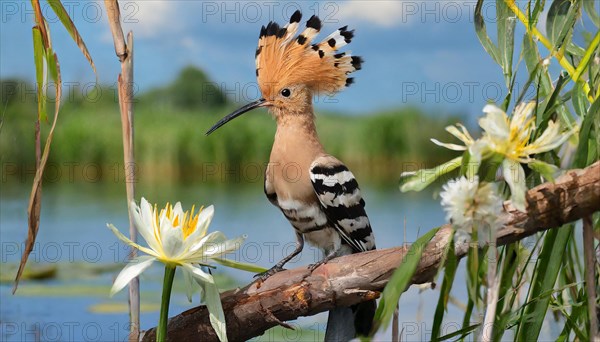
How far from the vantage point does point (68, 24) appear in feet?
6.06

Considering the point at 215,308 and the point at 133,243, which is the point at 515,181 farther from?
the point at 133,243

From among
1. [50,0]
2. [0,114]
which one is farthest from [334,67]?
[0,114]

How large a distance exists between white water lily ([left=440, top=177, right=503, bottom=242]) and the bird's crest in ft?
2.70

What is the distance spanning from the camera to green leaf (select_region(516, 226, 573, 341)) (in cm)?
171

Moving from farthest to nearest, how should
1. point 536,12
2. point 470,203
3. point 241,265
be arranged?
point 241,265
point 536,12
point 470,203

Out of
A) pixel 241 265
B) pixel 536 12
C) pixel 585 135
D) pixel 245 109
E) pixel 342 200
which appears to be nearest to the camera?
pixel 585 135

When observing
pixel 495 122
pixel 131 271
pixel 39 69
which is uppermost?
pixel 39 69

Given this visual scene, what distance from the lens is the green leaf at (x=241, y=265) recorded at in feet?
5.71

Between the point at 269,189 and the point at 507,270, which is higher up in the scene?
the point at 269,189

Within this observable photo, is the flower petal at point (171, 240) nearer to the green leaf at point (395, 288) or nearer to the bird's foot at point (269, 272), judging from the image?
the bird's foot at point (269, 272)

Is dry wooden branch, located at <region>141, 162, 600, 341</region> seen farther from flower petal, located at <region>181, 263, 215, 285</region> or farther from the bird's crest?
the bird's crest

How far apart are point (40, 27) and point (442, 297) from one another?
1176 mm

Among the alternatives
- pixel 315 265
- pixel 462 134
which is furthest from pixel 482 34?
pixel 315 265

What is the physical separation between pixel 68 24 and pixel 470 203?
1.12 metres
